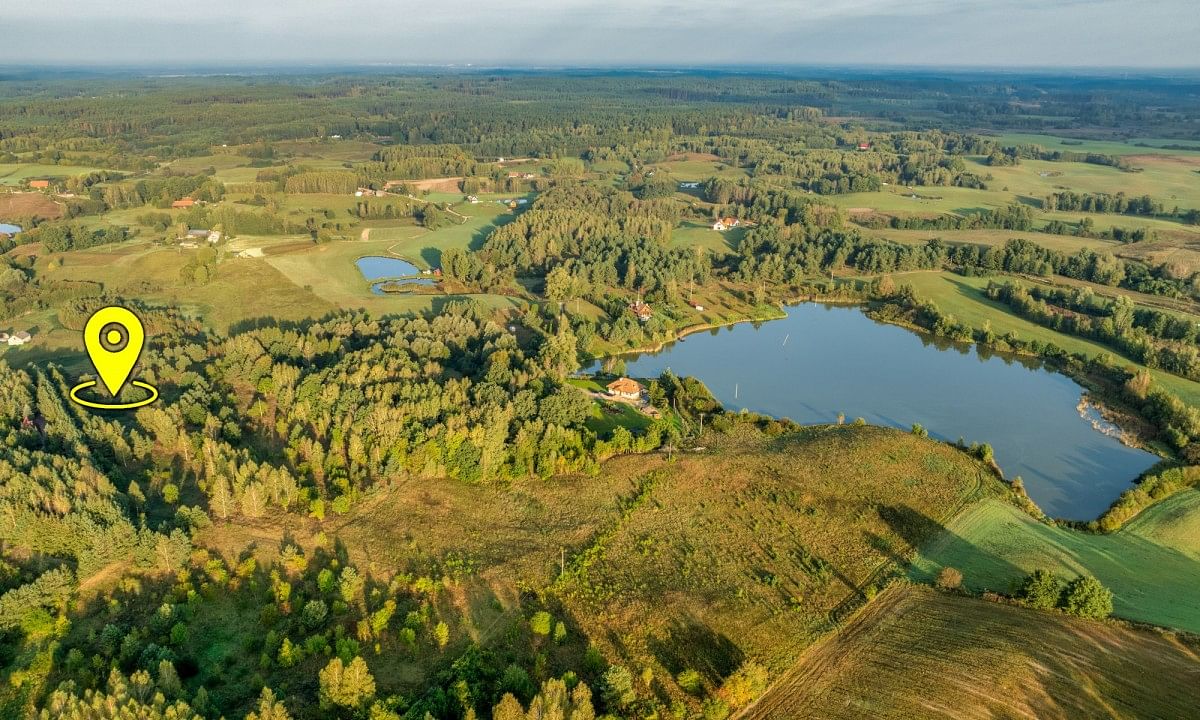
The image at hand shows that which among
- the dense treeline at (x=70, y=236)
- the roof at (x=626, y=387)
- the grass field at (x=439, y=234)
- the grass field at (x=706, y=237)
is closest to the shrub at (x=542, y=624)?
the roof at (x=626, y=387)

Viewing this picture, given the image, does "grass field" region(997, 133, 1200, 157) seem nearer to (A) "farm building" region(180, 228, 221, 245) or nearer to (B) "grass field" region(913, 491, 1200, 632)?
(B) "grass field" region(913, 491, 1200, 632)

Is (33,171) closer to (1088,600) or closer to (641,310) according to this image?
(641,310)

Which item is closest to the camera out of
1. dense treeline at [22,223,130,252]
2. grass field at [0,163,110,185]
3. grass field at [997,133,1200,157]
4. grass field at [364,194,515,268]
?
dense treeline at [22,223,130,252]

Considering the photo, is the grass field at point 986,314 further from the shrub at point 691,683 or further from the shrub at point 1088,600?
the shrub at point 691,683

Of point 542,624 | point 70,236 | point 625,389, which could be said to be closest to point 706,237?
point 625,389


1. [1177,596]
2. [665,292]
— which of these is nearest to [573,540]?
[1177,596]

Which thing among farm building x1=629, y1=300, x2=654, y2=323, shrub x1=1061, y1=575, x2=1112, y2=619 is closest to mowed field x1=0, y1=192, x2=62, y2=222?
farm building x1=629, y1=300, x2=654, y2=323
